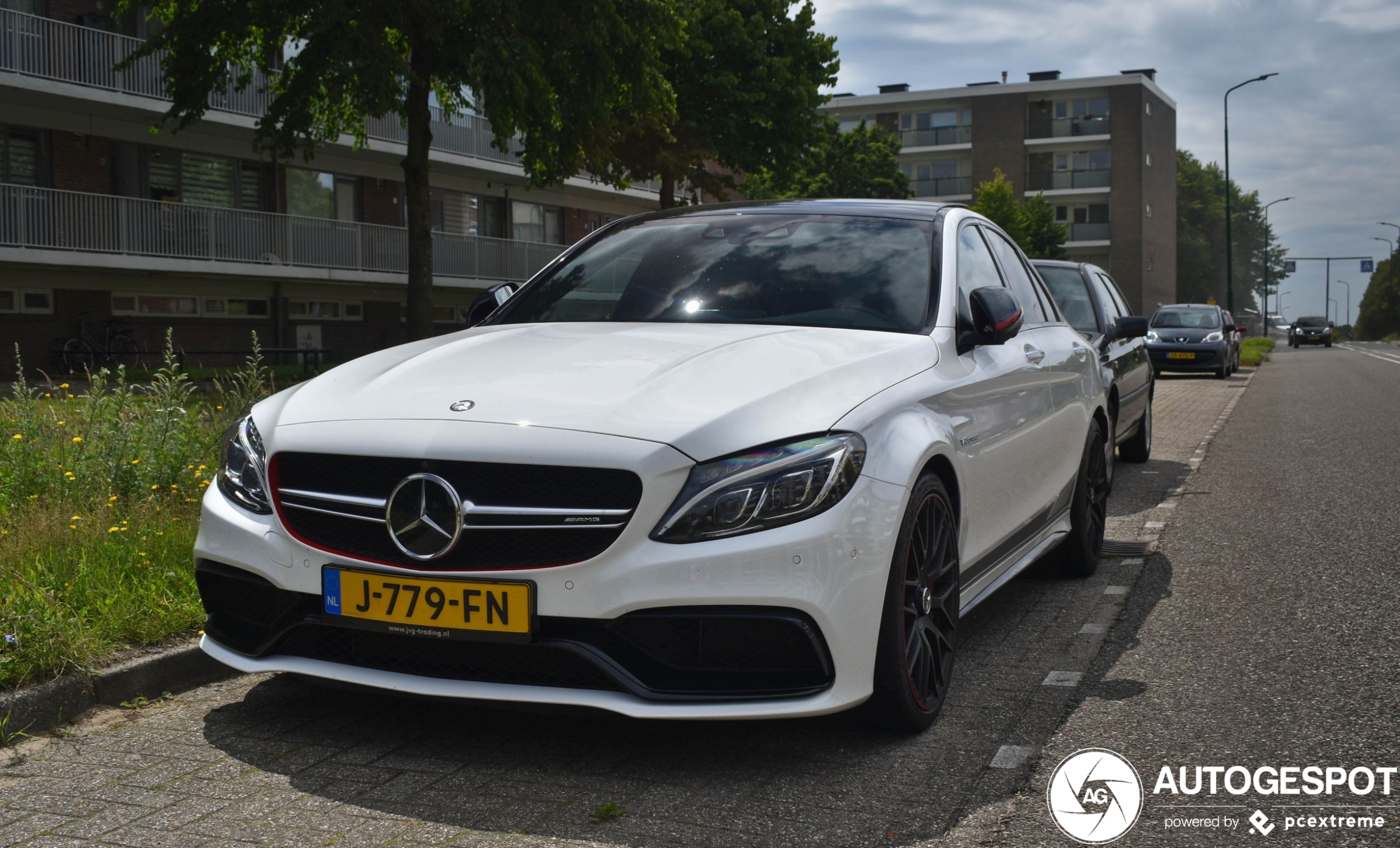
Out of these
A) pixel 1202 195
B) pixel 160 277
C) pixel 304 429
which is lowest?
pixel 304 429

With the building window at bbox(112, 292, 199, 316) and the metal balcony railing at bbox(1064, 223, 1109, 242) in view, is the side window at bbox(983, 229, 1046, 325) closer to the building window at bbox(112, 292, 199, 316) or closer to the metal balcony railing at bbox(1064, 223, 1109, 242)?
the building window at bbox(112, 292, 199, 316)

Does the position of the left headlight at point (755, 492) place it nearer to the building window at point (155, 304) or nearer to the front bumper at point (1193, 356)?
the front bumper at point (1193, 356)

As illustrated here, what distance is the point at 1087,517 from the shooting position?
19.7ft

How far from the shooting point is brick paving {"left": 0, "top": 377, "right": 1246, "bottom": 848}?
3004 millimetres

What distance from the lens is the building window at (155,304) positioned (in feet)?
85.7

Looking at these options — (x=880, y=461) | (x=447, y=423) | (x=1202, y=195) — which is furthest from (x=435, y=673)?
(x=1202, y=195)

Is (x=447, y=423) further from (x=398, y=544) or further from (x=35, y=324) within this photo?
(x=35, y=324)

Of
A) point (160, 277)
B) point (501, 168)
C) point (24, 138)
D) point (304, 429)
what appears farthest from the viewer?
point (501, 168)

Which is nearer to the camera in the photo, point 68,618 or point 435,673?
point 435,673

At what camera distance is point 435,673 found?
10.9 feet

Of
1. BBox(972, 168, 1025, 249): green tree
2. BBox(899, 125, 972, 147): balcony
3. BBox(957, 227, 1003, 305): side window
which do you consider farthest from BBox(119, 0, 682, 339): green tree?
BBox(899, 125, 972, 147): balcony

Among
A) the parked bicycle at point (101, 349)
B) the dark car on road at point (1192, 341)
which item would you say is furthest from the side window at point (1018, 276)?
the parked bicycle at point (101, 349)

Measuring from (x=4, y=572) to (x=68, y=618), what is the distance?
785mm

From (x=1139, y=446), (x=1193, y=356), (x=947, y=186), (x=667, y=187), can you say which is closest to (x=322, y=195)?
(x=667, y=187)
